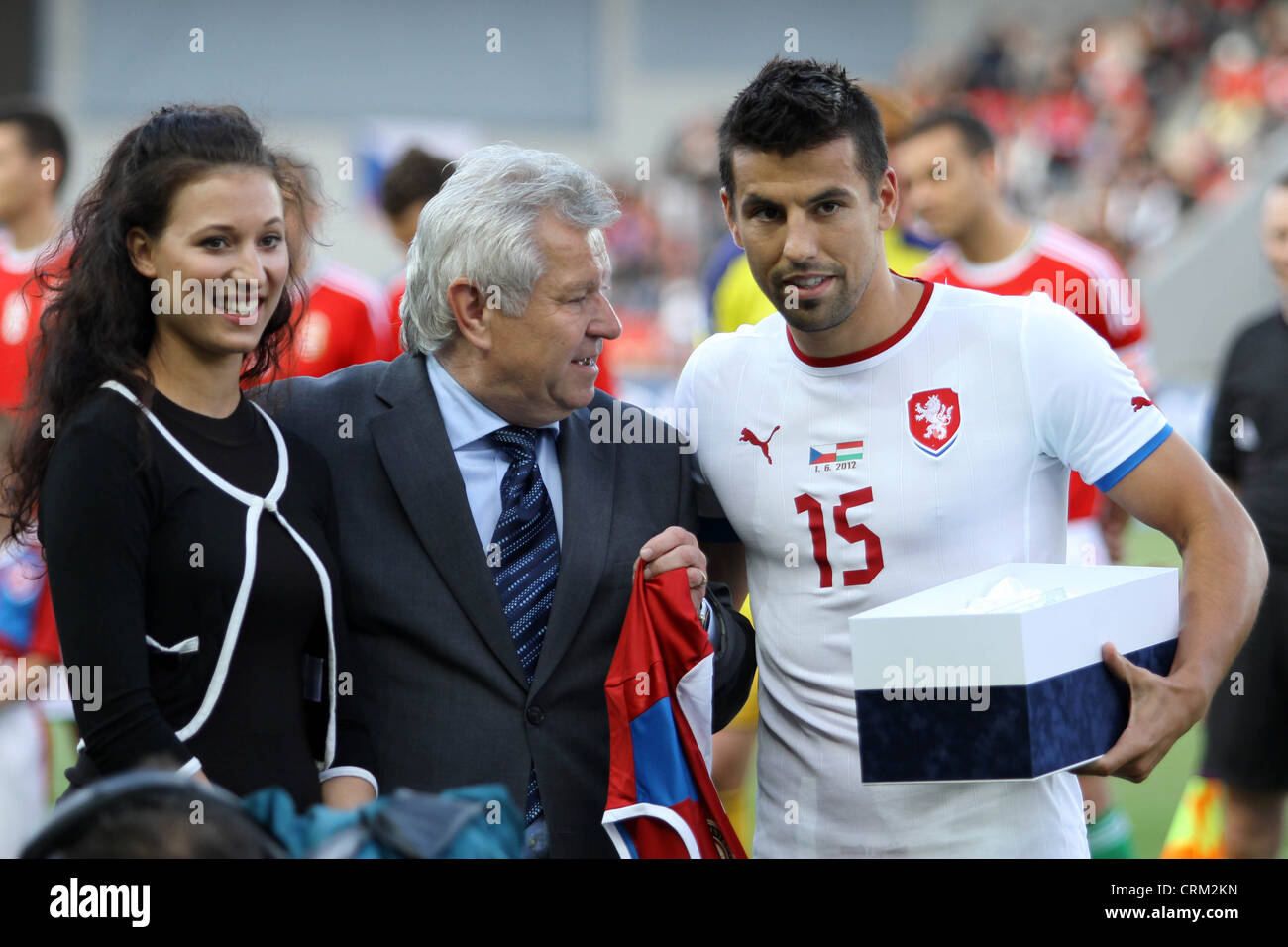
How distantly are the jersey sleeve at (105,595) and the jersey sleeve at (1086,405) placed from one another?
1.35 m

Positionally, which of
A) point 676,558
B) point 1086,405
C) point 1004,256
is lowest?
point 676,558

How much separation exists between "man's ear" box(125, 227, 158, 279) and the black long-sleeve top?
0.62 feet

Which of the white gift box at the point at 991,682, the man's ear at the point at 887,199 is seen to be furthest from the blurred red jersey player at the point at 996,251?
the white gift box at the point at 991,682

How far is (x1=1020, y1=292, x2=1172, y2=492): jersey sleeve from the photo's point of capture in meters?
2.29

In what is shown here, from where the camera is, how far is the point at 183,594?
6.39ft

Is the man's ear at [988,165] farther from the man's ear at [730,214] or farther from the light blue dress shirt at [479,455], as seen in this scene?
the light blue dress shirt at [479,455]

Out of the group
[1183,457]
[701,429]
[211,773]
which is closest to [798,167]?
[701,429]

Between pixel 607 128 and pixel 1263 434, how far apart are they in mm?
17883

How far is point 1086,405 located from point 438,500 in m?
1.02

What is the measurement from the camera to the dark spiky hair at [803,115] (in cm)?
231

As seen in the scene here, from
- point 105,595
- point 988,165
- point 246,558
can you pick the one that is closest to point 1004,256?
point 988,165

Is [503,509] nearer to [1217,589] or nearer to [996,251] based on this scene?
[1217,589]

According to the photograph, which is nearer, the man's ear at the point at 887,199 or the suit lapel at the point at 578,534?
the suit lapel at the point at 578,534
